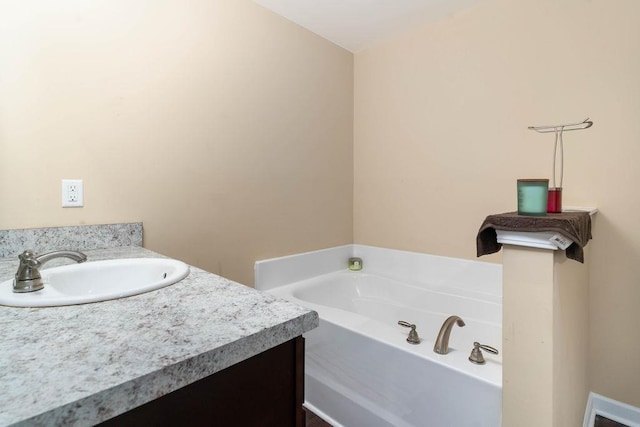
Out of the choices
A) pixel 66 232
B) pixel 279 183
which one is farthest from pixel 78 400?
pixel 279 183

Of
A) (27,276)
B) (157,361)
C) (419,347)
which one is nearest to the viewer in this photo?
(157,361)

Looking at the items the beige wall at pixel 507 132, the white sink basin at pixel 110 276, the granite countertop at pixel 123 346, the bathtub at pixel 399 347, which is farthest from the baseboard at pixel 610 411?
the white sink basin at pixel 110 276

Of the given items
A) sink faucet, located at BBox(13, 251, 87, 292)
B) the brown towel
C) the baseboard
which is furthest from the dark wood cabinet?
the baseboard

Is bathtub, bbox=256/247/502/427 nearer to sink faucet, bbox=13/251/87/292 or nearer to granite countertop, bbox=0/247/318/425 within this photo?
granite countertop, bbox=0/247/318/425

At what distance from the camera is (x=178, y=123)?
1608mm

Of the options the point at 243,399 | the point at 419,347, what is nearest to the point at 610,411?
the point at 419,347

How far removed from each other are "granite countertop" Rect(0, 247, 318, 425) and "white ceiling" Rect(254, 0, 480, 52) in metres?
1.88

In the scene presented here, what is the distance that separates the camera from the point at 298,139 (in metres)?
2.19

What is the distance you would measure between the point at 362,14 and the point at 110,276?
2.02 m

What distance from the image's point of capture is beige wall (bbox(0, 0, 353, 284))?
4.02 feet

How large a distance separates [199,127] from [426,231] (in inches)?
62.9

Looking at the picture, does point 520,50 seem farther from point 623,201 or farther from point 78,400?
point 78,400

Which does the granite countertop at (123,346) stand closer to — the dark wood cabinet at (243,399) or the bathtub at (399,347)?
the dark wood cabinet at (243,399)

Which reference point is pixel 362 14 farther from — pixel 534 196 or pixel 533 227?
pixel 533 227
